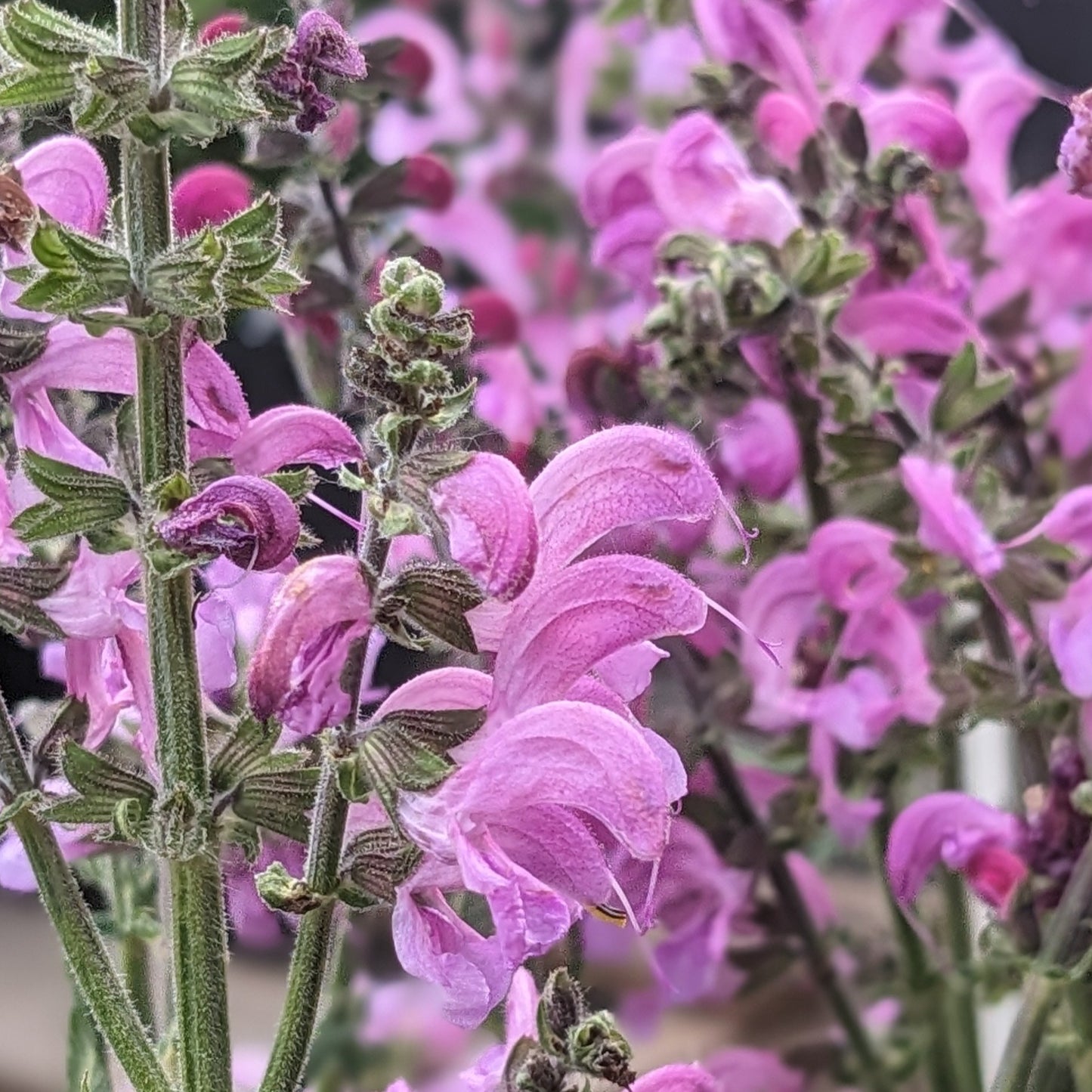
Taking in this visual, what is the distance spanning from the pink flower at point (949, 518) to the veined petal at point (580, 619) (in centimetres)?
19

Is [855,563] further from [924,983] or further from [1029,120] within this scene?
[1029,120]

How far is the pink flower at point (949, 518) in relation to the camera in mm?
474

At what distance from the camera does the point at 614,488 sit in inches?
12.8

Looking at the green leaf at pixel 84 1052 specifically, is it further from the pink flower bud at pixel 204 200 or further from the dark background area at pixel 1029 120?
the pink flower bud at pixel 204 200

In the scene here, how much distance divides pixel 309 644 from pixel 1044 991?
27 centimetres

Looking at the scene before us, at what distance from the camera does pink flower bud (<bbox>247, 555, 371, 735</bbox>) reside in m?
0.27

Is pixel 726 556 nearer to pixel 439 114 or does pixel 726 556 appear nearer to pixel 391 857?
pixel 391 857

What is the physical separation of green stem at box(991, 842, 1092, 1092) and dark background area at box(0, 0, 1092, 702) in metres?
0.21

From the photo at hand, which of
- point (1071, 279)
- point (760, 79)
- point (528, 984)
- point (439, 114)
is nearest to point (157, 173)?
point (528, 984)

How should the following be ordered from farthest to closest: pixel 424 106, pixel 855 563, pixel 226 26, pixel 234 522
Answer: pixel 424 106 → pixel 855 563 → pixel 226 26 → pixel 234 522

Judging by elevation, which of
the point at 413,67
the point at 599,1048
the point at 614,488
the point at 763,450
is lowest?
the point at 599,1048

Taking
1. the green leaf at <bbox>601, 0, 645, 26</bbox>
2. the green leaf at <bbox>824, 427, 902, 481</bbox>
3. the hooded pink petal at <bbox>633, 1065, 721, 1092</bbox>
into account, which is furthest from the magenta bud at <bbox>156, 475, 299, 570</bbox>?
the green leaf at <bbox>601, 0, 645, 26</bbox>

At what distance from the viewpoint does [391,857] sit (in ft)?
1.00

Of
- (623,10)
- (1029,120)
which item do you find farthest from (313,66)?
(1029,120)
